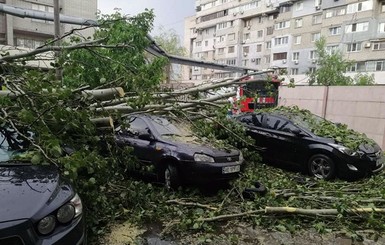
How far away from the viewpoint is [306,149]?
23.5 ft

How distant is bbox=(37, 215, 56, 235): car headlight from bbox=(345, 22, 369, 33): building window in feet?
130

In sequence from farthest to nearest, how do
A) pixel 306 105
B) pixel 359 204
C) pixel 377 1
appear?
pixel 377 1
pixel 306 105
pixel 359 204

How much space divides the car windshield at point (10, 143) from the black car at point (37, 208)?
0.47 metres

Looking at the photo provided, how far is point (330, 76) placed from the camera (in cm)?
2950

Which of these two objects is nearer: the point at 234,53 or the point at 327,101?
the point at 327,101

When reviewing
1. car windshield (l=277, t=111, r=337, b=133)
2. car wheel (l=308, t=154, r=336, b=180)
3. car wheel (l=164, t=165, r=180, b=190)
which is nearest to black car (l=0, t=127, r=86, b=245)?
car wheel (l=164, t=165, r=180, b=190)

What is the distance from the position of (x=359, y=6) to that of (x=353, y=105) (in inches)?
1178

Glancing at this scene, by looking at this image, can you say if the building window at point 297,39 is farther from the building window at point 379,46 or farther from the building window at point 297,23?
the building window at point 379,46

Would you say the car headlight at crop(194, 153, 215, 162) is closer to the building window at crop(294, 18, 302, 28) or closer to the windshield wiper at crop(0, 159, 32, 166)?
the windshield wiper at crop(0, 159, 32, 166)

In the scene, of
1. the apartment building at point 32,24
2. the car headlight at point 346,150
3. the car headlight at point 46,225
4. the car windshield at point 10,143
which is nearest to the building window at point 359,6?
the apartment building at point 32,24

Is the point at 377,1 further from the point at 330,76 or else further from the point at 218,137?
the point at 218,137

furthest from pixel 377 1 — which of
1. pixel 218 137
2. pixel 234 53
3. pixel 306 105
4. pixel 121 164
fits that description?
pixel 121 164

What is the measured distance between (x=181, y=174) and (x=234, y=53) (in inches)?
2052

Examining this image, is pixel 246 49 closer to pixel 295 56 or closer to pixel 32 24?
pixel 295 56
